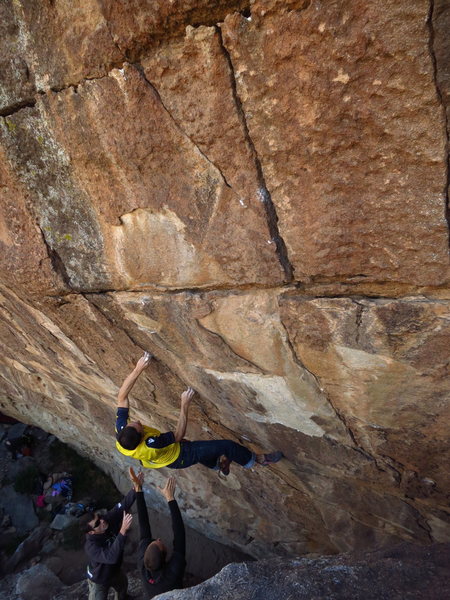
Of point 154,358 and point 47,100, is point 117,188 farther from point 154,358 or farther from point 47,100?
point 154,358

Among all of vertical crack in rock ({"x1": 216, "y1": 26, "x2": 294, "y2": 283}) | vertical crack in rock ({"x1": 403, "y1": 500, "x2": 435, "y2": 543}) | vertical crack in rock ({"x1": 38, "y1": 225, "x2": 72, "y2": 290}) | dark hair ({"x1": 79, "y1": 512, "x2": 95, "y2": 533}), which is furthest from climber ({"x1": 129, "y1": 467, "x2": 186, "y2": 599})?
dark hair ({"x1": 79, "y1": 512, "x2": 95, "y2": 533})

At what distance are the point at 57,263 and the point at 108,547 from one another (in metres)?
2.66

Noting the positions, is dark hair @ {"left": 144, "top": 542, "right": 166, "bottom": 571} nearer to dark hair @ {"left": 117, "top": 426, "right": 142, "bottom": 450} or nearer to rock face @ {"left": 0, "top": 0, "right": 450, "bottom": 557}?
dark hair @ {"left": 117, "top": 426, "right": 142, "bottom": 450}

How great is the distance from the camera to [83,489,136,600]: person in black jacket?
11.4 feet

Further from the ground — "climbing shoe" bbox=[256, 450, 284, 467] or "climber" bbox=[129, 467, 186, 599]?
"climbing shoe" bbox=[256, 450, 284, 467]

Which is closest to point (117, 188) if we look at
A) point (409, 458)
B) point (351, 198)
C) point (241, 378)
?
point (351, 198)

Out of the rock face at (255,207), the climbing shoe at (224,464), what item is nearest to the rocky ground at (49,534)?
the climbing shoe at (224,464)

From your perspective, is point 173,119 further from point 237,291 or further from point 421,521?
point 421,521

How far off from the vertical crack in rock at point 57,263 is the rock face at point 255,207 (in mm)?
11

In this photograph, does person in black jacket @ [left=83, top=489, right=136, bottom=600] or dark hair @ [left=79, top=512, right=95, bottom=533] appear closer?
person in black jacket @ [left=83, top=489, right=136, bottom=600]

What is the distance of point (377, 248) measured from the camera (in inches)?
66.2

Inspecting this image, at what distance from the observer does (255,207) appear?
5.79ft

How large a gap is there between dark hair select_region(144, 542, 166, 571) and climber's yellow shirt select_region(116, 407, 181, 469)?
0.58 m

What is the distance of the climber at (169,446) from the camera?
287 cm
